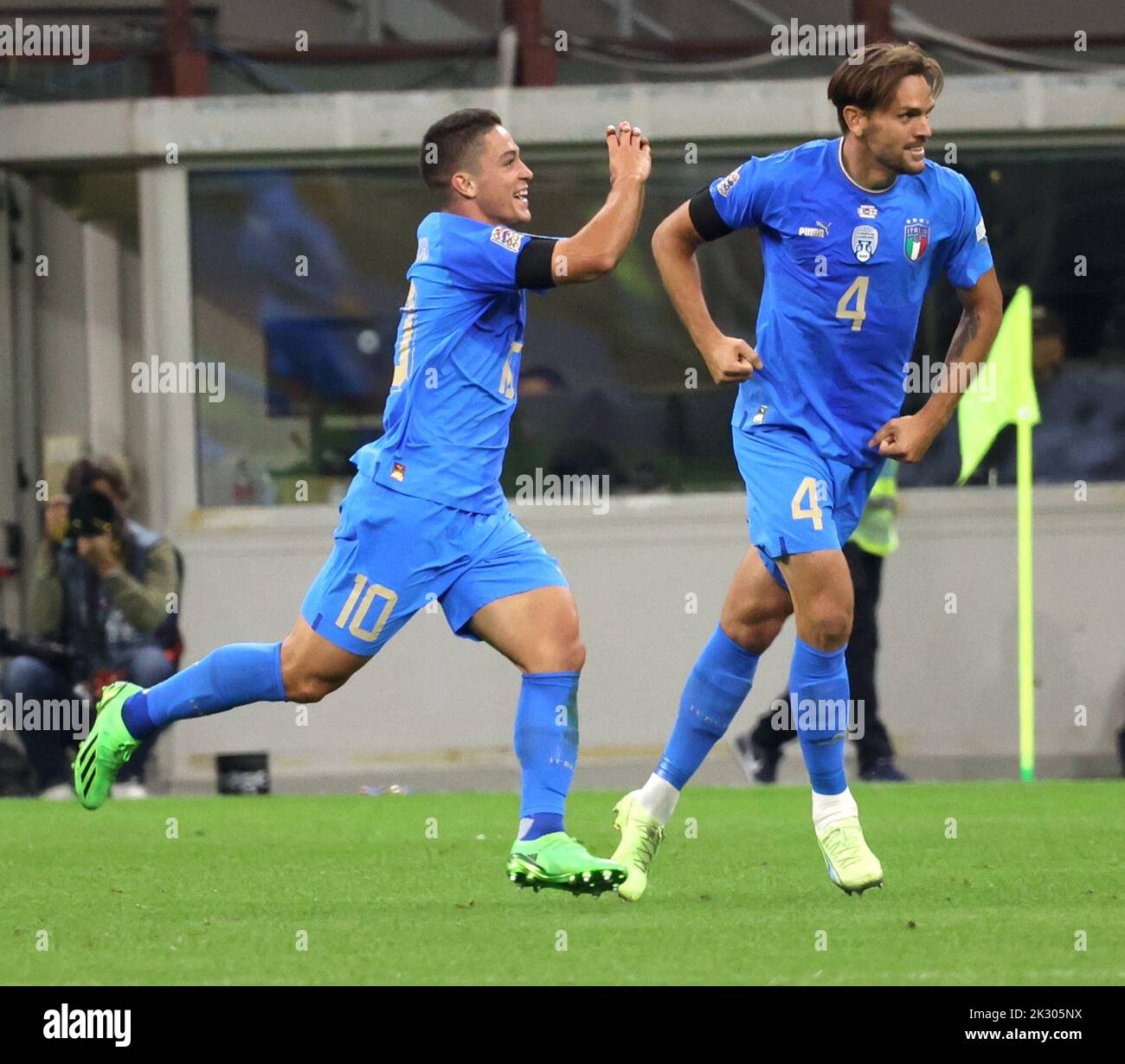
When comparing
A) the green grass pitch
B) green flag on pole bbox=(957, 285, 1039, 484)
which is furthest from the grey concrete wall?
the green grass pitch

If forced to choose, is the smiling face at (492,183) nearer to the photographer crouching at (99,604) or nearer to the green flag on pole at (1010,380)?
the photographer crouching at (99,604)

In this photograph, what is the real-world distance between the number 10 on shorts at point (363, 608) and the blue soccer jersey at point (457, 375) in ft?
0.86

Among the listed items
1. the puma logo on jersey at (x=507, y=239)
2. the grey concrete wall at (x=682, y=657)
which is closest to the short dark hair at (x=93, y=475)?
the grey concrete wall at (x=682, y=657)

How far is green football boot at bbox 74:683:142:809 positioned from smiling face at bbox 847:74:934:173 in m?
2.54

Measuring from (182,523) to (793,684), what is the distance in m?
7.70

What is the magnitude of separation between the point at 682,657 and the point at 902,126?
728 cm

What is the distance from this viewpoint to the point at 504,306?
246 inches

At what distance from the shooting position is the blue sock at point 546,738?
6.12 m

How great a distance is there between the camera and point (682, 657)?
13242 mm

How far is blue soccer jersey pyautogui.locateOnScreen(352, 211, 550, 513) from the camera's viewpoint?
616 cm

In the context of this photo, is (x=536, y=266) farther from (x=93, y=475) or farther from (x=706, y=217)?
(x=93, y=475)

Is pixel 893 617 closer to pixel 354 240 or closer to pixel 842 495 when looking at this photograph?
pixel 354 240

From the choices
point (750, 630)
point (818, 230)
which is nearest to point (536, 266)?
point (818, 230)

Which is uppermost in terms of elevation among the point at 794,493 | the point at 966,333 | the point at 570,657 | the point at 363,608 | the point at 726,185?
the point at 726,185
